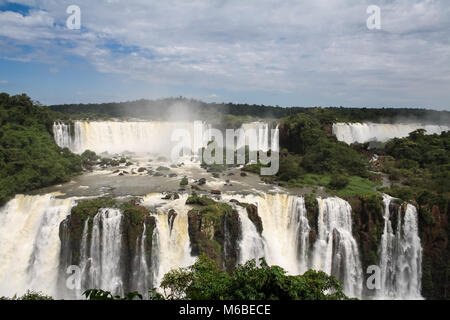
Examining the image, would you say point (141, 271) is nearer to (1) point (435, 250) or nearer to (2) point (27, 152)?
(2) point (27, 152)

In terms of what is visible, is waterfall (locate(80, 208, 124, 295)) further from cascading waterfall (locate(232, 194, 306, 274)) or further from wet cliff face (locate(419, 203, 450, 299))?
wet cliff face (locate(419, 203, 450, 299))

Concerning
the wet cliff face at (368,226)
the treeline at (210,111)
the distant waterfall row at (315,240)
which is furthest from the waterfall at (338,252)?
the treeline at (210,111)

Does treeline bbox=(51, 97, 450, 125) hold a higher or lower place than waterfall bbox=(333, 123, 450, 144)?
higher

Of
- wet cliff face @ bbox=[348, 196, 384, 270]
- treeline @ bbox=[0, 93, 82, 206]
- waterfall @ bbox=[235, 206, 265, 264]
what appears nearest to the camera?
waterfall @ bbox=[235, 206, 265, 264]

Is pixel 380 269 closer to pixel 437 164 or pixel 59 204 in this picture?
pixel 437 164

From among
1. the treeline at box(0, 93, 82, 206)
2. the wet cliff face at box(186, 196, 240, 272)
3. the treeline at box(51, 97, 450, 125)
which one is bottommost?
the wet cliff face at box(186, 196, 240, 272)

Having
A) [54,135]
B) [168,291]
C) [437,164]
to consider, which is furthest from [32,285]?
[437,164]

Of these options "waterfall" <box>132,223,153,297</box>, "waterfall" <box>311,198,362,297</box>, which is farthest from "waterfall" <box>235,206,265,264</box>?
"waterfall" <box>132,223,153,297</box>
